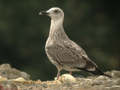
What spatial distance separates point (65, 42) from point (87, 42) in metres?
15.7

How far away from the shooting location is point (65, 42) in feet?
59.0

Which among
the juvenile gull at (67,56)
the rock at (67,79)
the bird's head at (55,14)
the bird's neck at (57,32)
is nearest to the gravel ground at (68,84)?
the rock at (67,79)

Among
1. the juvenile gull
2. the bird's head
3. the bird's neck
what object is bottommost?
the juvenile gull

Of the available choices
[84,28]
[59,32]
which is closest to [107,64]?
[84,28]

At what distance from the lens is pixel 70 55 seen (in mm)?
17844

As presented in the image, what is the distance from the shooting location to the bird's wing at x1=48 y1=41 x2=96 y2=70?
57.9ft

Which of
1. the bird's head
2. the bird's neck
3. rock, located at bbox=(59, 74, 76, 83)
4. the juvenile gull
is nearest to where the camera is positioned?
rock, located at bbox=(59, 74, 76, 83)

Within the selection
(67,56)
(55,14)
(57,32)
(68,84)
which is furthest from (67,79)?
(55,14)

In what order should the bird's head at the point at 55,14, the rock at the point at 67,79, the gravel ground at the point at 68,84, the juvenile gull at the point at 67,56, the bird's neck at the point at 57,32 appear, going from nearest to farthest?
the gravel ground at the point at 68,84 → the rock at the point at 67,79 → the juvenile gull at the point at 67,56 → the bird's neck at the point at 57,32 → the bird's head at the point at 55,14

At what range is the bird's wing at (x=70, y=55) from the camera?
695 inches

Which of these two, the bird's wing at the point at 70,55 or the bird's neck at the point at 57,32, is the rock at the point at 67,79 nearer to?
the bird's wing at the point at 70,55

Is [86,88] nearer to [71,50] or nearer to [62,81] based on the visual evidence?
[62,81]

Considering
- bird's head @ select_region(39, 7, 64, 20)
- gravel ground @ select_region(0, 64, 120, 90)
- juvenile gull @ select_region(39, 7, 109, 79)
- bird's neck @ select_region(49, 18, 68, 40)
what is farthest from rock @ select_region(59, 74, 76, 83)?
bird's head @ select_region(39, 7, 64, 20)

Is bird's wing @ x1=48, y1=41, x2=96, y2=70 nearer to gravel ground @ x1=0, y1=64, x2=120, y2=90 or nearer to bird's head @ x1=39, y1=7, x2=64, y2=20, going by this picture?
gravel ground @ x1=0, y1=64, x2=120, y2=90
